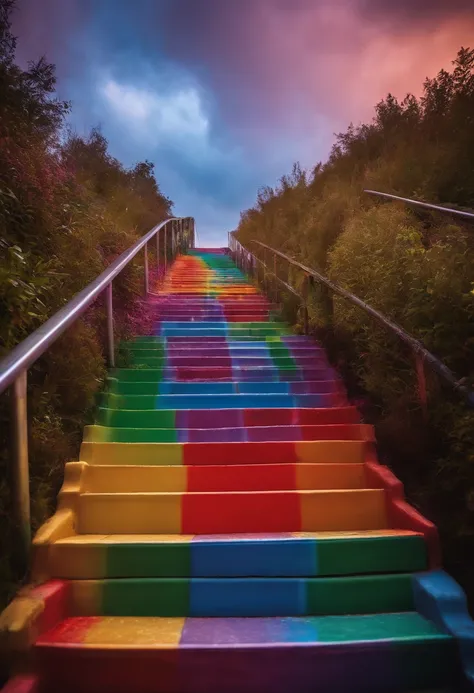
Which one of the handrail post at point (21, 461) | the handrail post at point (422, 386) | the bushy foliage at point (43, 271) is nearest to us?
the handrail post at point (21, 461)

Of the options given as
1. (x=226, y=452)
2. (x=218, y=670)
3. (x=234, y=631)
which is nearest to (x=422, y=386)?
(x=226, y=452)

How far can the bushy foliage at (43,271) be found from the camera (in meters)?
2.56

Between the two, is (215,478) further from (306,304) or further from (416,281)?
(306,304)

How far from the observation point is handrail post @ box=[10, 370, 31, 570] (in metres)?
2.14

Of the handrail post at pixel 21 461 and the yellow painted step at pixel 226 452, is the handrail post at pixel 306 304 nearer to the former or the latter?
the yellow painted step at pixel 226 452

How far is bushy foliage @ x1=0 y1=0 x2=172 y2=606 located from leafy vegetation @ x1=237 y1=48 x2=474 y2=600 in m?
1.94

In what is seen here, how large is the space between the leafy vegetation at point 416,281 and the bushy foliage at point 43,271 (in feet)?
6.35

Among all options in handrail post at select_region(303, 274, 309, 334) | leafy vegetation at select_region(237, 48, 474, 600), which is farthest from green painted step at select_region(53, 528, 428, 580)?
handrail post at select_region(303, 274, 309, 334)

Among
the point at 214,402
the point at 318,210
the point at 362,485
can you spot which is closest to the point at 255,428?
the point at 214,402

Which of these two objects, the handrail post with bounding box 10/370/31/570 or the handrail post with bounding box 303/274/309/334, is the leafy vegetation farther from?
the handrail post with bounding box 10/370/31/570

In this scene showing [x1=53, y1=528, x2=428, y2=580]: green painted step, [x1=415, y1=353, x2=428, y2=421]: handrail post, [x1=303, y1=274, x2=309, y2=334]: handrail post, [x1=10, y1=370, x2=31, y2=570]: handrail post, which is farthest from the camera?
[x1=303, y1=274, x2=309, y2=334]: handrail post

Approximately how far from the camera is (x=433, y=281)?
299cm

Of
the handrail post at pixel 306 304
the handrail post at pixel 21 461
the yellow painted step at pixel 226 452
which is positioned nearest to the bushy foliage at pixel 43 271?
the handrail post at pixel 21 461

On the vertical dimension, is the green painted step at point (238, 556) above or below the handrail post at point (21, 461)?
below
